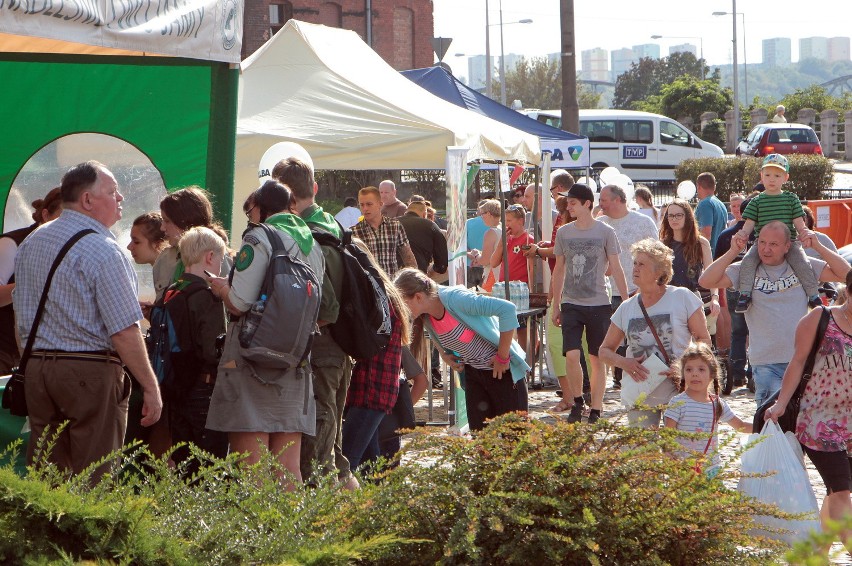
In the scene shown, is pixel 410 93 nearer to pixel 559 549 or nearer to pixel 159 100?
pixel 159 100

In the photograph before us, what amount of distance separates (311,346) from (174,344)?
2.34 feet

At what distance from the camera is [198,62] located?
21.6ft

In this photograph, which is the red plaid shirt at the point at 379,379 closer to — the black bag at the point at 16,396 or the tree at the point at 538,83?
the black bag at the point at 16,396

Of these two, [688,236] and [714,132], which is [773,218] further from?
[714,132]

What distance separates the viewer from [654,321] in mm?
6266

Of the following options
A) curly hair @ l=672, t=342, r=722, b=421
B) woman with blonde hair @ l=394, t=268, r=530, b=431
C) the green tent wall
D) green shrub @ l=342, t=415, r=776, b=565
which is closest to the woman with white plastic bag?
curly hair @ l=672, t=342, r=722, b=421

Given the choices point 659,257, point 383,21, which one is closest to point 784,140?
point 383,21

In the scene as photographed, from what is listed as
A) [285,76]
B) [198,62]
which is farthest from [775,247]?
[285,76]

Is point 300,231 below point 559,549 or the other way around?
the other way around

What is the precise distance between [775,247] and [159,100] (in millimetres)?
3853

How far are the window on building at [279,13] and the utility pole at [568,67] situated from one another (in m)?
23.1

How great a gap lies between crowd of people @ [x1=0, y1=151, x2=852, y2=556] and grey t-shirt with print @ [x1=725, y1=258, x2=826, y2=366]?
0.4 inches

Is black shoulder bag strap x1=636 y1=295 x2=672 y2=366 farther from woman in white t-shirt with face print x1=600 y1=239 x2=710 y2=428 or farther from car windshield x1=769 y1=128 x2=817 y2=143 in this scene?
car windshield x1=769 y1=128 x2=817 y2=143

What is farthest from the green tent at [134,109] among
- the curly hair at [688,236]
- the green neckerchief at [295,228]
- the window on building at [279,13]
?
the window on building at [279,13]
